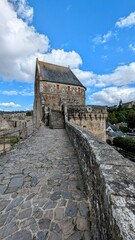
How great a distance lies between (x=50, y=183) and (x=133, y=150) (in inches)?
1178

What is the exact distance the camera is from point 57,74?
3297 cm

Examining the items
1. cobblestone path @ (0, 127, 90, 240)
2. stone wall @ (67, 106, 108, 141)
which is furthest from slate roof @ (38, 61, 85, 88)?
cobblestone path @ (0, 127, 90, 240)

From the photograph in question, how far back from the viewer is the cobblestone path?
2.26 meters

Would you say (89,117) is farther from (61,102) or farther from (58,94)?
(58,94)

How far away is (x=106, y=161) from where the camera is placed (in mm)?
2158

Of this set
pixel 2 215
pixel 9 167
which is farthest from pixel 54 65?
pixel 2 215

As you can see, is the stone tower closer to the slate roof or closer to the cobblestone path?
the slate roof

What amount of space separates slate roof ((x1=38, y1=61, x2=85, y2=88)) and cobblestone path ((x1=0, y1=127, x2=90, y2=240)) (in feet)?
88.1

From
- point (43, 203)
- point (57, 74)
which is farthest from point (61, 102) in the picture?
point (43, 203)

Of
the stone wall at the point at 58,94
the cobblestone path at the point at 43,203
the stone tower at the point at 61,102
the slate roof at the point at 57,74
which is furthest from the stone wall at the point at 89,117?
the cobblestone path at the point at 43,203

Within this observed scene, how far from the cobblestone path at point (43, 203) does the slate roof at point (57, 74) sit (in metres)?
26.8

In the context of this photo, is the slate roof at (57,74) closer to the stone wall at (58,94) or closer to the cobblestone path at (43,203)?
the stone wall at (58,94)

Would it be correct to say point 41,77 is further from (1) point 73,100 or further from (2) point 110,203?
(2) point 110,203

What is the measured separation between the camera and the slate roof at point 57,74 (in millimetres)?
30797
